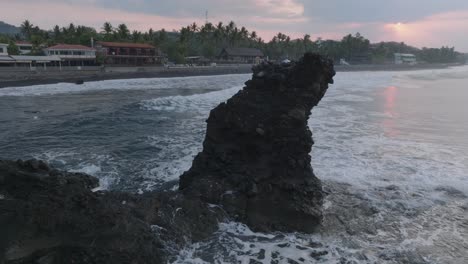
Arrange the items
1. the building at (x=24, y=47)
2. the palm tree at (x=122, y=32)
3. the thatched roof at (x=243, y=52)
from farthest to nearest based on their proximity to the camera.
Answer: the thatched roof at (x=243, y=52) → the palm tree at (x=122, y=32) → the building at (x=24, y=47)

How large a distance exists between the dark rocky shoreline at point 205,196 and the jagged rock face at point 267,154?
3cm

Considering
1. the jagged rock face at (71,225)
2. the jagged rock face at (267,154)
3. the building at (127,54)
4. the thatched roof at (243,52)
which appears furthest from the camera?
the thatched roof at (243,52)

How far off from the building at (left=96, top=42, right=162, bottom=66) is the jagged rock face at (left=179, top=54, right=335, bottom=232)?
62.9 meters

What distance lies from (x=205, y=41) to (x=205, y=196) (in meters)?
99.8

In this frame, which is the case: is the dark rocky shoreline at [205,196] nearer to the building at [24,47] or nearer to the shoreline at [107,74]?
the shoreline at [107,74]

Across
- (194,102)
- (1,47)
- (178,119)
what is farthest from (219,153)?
(1,47)

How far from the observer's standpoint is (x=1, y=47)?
57812 millimetres

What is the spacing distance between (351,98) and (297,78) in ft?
108

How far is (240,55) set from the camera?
102562 mm

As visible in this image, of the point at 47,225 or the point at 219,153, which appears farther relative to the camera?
the point at 219,153

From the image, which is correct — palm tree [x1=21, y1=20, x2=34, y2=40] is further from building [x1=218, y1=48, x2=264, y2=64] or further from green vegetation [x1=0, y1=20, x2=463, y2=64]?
building [x1=218, y1=48, x2=264, y2=64]

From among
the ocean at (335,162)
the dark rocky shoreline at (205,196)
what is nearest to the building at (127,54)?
the ocean at (335,162)

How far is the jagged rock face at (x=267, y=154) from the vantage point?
10453 millimetres

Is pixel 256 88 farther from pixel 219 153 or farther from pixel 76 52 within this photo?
pixel 76 52
